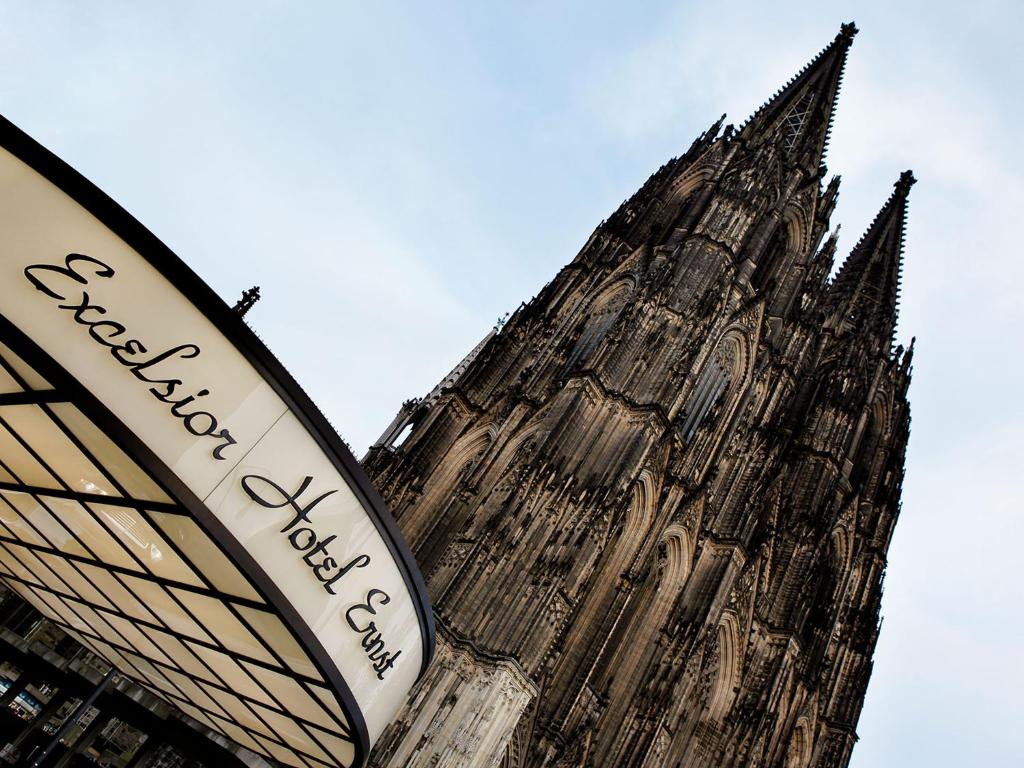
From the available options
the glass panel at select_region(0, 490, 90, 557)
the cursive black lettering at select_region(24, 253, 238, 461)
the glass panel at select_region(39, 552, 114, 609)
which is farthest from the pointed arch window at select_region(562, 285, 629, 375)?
the cursive black lettering at select_region(24, 253, 238, 461)

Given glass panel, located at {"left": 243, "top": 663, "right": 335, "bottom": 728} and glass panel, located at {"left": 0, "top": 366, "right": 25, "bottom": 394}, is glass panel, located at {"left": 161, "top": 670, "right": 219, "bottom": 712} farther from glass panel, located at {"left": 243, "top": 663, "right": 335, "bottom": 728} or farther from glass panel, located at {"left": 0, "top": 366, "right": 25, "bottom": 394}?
glass panel, located at {"left": 0, "top": 366, "right": 25, "bottom": 394}

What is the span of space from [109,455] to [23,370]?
3.87ft

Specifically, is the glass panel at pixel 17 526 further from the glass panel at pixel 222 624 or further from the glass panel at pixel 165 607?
the glass panel at pixel 222 624

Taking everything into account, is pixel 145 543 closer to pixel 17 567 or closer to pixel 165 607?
pixel 165 607

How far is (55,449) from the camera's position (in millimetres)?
9641

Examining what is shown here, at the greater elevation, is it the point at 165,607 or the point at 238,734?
the point at 165,607

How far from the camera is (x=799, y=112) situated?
42.1m

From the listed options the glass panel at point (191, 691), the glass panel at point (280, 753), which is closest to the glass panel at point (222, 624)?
the glass panel at point (191, 691)

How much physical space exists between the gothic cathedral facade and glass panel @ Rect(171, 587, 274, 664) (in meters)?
8.70

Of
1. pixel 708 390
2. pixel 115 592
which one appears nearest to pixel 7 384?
pixel 115 592

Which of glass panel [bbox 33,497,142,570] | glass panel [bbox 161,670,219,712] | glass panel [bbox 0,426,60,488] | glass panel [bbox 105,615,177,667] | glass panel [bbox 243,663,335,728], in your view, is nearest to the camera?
glass panel [bbox 0,426,60,488]

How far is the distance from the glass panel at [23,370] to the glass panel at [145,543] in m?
1.85

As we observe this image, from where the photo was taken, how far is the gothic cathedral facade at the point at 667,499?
20750 millimetres

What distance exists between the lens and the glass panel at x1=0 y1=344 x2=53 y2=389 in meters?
8.38
